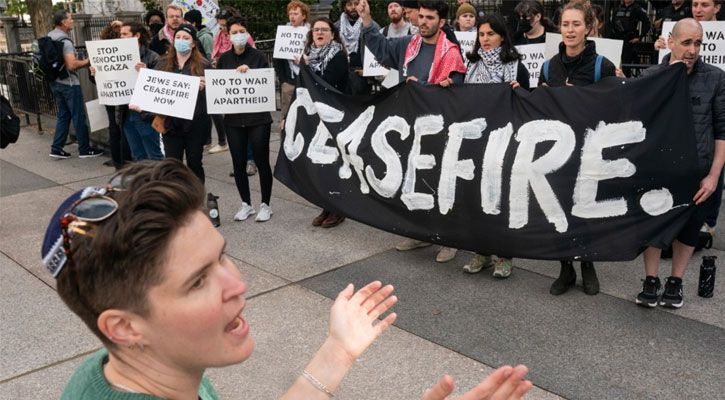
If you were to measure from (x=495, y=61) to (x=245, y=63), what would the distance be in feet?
8.69

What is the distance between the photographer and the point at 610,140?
15.6ft

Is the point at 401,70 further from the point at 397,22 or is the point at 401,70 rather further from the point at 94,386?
the point at 94,386

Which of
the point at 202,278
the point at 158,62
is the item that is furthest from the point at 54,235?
the point at 158,62

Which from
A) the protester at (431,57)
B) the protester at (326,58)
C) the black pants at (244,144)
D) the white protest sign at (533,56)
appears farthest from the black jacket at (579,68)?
the black pants at (244,144)

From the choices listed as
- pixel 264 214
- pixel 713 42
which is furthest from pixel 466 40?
pixel 264 214

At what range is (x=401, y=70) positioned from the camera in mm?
6344

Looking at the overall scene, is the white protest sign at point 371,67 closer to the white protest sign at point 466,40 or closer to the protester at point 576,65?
the white protest sign at point 466,40

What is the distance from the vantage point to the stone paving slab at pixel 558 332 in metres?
3.85

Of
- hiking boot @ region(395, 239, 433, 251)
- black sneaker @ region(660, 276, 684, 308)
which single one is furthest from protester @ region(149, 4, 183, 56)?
black sneaker @ region(660, 276, 684, 308)

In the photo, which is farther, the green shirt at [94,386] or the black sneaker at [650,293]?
the black sneaker at [650,293]

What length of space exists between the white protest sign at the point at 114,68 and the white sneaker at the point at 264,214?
2.52 meters

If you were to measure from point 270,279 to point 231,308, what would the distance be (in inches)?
164

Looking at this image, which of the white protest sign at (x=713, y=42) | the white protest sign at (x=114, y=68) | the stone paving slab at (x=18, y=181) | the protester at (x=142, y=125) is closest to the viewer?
the white protest sign at (x=713, y=42)

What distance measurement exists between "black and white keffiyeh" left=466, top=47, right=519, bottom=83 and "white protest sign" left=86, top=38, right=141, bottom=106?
176 inches
